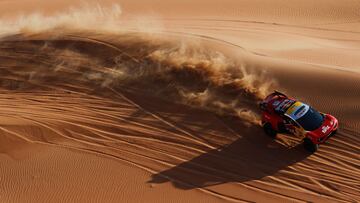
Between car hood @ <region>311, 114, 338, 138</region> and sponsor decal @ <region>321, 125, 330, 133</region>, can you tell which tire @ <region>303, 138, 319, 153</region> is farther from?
sponsor decal @ <region>321, 125, 330, 133</region>

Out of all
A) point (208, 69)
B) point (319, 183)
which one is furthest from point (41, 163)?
point (319, 183)

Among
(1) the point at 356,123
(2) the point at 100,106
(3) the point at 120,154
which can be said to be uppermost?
(2) the point at 100,106

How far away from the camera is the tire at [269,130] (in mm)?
12516

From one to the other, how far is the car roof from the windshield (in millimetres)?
79

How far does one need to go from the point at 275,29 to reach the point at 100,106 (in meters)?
11.6

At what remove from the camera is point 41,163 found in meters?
12.3

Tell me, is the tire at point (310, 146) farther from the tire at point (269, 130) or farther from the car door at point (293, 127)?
the tire at point (269, 130)

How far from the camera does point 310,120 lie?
11977 millimetres

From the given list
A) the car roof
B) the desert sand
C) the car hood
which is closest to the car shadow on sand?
the desert sand

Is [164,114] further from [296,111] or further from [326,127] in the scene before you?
[326,127]

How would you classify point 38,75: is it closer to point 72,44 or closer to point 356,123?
point 72,44

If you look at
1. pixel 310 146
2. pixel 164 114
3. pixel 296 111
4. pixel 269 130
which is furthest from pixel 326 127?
pixel 164 114

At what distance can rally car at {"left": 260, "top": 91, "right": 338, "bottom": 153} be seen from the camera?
1181 cm

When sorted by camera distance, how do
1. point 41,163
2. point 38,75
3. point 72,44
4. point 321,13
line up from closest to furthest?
point 41,163, point 38,75, point 72,44, point 321,13
